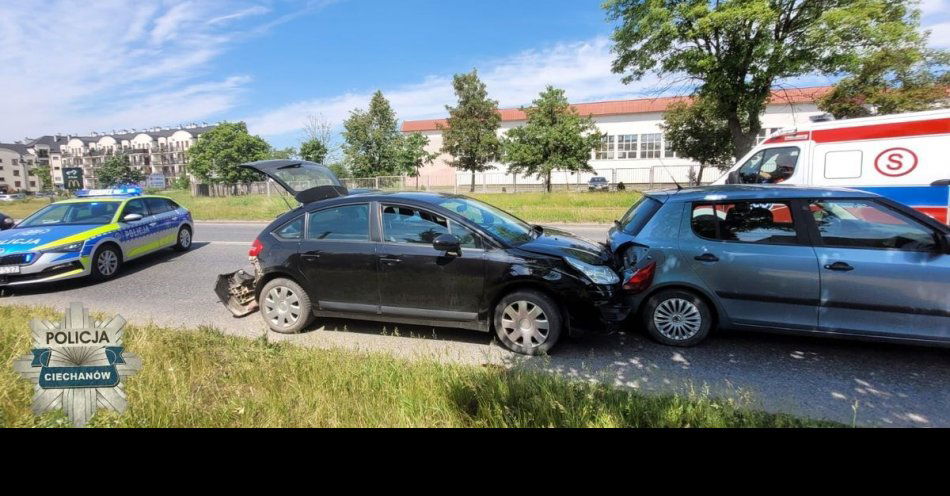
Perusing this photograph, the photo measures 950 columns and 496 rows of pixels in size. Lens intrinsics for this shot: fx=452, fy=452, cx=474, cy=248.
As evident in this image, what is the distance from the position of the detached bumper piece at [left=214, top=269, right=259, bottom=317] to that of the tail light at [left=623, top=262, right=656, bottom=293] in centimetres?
459

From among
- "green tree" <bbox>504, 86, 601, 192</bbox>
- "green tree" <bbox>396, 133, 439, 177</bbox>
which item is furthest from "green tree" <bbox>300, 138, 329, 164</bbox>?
"green tree" <bbox>504, 86, 601, 192</bbox>

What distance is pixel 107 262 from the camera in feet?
26.4

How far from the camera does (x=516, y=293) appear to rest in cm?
451

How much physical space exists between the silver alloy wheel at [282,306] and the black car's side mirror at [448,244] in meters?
1.92

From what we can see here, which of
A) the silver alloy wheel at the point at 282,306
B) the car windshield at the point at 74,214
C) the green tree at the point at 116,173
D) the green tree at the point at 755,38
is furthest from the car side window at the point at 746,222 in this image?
the green tree at the point at 116,173

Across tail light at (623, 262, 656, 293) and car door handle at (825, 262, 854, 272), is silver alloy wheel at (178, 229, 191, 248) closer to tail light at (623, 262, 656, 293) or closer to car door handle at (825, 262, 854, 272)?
tail light at (623, 262, 656, 293)

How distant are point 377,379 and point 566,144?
3290 centimetres

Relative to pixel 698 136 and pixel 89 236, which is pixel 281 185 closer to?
pixel 89 236

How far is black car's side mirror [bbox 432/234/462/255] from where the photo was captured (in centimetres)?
455

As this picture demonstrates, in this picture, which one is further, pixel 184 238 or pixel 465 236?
pixel 184 238

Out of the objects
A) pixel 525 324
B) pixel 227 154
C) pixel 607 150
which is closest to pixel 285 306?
pixel 525 324

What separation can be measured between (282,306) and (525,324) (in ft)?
9.46
